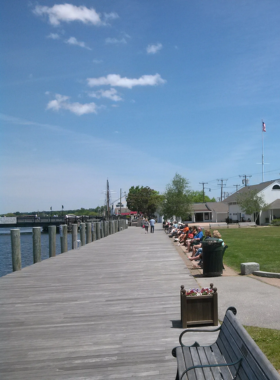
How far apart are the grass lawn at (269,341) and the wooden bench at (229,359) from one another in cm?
111

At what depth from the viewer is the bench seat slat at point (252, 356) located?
8.80ft

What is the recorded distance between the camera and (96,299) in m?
8.87

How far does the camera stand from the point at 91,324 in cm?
686

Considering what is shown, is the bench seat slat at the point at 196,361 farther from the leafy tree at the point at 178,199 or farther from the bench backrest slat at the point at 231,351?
the leafy tree at the point at 178,199

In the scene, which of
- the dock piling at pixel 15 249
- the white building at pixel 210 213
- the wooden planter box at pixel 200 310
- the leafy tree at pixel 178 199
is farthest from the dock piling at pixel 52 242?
the white building at pixel 210 213

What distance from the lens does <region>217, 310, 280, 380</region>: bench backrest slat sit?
8.89ft

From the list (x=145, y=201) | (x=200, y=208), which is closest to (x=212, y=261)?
(x=200, y=208)

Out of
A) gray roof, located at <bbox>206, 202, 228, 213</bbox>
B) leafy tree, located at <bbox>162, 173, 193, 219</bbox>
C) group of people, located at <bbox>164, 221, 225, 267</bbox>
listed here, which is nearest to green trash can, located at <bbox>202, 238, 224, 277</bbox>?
group of people, located at <bbox>164, 221, 225, 267</bbox>

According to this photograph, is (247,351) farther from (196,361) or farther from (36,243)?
(36,243)

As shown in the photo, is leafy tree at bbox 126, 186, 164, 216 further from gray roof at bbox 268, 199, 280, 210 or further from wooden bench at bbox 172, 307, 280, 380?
wooden bench at bbox 172, 307, 280, 380

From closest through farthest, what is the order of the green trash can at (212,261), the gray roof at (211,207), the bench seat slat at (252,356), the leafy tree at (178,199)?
the bench seat slat at (252,356) < the green trash can at (212,261) < the leafy tree at (178,199) < the gray roof at (211,207)

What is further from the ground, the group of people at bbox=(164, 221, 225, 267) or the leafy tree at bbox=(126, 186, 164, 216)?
the leafy tree at bbox=(126, 186, 164, 216)

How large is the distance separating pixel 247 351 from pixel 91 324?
164 inches

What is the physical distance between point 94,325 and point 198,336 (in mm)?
1743
